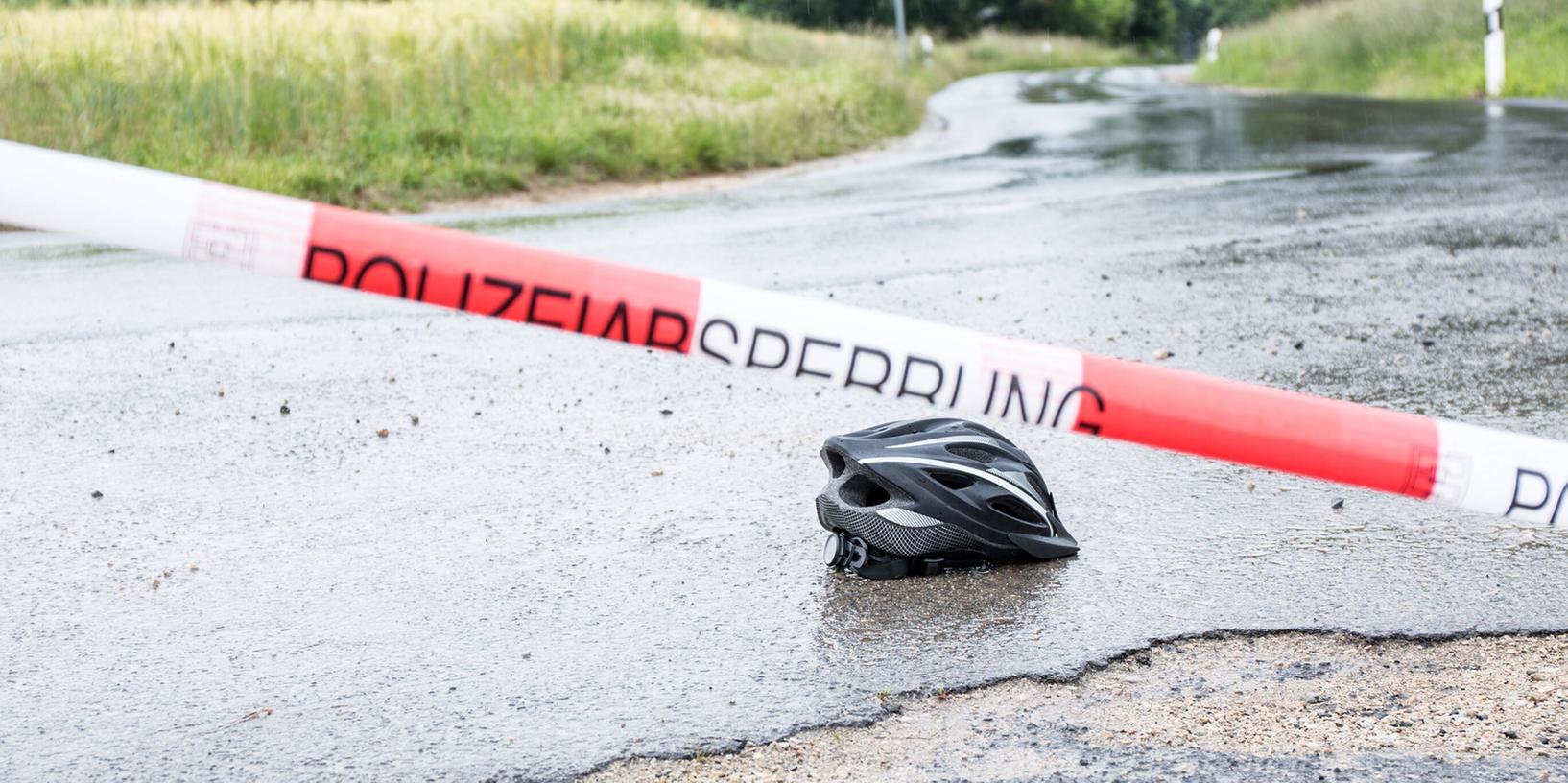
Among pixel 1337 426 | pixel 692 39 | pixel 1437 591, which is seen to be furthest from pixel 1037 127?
pixel 1337 426

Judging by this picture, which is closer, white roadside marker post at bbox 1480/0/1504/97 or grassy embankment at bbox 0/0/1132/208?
grassy embankment at bbox 0/0/1132/208

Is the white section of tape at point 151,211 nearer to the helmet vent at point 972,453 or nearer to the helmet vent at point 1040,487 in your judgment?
the helmet vent at point 972,453

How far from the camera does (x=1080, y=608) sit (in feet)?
11.5

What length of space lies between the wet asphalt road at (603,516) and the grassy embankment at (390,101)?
15.4ft

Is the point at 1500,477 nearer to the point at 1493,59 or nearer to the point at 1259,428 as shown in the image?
the point at 1259,428

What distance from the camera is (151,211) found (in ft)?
6.83

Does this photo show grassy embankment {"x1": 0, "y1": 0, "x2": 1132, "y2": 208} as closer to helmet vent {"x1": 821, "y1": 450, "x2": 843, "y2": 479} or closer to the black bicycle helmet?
helmet vent {"x1": 821, "y1": 450, "x2": 843, "y2": 479}

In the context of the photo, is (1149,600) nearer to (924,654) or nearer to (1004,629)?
(1004,629)

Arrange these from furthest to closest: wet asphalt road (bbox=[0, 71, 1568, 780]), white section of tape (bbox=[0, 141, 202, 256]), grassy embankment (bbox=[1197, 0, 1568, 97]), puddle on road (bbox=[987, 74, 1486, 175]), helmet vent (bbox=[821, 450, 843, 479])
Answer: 1. grassy embankment (bbox=[1197, 0, 1568, 97])
2. puddle on road (bbox=[987, 74, 1486, 175])
3. helmet vent (bbox=[821, 450, 843, 479])
4. wet asphalt road (bbox=[0, 71, 1568, 780])
5. white section of tape (bbox=[0, 141, 202, 256])

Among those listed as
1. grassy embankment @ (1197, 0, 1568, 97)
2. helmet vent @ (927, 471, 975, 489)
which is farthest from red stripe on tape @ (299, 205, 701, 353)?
grassy embankment @ (1197, 0, 1568, 97)

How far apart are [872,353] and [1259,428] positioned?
0.59 m

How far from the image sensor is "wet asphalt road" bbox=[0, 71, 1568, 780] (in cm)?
309

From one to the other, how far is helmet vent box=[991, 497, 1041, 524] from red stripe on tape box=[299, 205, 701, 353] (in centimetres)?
175

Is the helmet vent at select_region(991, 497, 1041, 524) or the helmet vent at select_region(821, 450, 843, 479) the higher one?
the helmet vent at select_region(821, 450, 843, 479)
